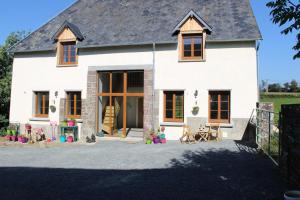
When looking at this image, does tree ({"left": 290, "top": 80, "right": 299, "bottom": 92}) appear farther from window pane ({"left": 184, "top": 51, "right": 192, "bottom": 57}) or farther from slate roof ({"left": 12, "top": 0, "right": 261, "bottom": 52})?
window pane ({"left": 184, "top": 51, "right": 192, "bottom": 57})

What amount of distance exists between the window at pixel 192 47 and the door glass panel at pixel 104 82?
→ 5223mm

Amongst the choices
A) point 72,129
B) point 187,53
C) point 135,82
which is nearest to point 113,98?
point 135,82

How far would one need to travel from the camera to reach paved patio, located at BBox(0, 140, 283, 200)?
709 cm

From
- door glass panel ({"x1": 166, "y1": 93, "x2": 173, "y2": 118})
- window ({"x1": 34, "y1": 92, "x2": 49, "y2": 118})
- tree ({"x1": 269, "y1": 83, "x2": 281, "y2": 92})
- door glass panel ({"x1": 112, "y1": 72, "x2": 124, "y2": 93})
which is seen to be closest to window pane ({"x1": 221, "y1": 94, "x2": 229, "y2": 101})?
door glass panel ({"x1": 166, "y1": 93, "x2": 173, "y2": 118})

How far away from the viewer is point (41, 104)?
2016 cm

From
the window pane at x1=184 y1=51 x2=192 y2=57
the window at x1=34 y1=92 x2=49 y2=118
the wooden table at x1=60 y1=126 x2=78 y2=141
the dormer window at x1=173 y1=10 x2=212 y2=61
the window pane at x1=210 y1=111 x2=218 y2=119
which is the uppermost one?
the dormer window at x1=173 y1=10 x2=212 y2=61

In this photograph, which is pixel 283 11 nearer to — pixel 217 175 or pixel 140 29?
pixel 217 175

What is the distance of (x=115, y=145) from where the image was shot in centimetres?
1562

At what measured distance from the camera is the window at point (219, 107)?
16.4 meters

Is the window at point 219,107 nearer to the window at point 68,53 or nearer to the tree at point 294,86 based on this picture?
the window at point 68,53

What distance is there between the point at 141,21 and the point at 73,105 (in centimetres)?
691

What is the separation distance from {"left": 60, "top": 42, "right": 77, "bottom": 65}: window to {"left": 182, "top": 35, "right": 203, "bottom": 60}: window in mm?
6999

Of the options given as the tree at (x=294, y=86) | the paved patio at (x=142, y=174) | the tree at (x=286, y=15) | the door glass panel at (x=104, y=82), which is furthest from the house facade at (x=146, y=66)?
the tree at (x=294, y=86)

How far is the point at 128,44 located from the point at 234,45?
5945mm
